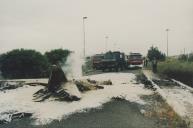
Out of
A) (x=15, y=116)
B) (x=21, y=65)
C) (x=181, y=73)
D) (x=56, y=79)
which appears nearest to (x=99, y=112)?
(x=15, y=116)

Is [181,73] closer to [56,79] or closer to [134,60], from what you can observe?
[56,79]

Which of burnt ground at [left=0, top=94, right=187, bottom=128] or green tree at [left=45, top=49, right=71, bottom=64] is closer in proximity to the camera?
burnt ground at [left=0, top=94, right=187, bottom=128]

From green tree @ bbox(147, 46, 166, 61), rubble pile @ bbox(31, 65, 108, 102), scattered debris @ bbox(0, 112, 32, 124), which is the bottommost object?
scattered debris @ bbox(0, 112, 32, 124)

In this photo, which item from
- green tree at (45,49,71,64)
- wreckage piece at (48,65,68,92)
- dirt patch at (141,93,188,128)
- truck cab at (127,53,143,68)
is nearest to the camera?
dirt patch at (141,93,188,128)

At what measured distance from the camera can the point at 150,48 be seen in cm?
8056

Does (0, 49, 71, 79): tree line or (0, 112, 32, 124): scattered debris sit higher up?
(0, 49, 71, 79): tree line

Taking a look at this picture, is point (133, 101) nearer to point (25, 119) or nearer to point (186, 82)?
point (25, 119)

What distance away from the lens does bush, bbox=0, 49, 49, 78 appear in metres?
41.8

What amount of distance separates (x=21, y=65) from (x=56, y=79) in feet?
76.6

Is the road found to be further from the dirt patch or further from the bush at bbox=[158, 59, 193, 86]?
the bush at bbox=[158, 59, 193, 86]

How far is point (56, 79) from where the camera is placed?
19484mm

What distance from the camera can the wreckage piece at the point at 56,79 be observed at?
19.1 metres

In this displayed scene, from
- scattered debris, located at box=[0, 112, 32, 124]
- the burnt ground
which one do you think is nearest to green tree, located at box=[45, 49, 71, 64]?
the burnt ground

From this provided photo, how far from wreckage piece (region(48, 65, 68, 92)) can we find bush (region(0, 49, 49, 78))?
2207 cm
